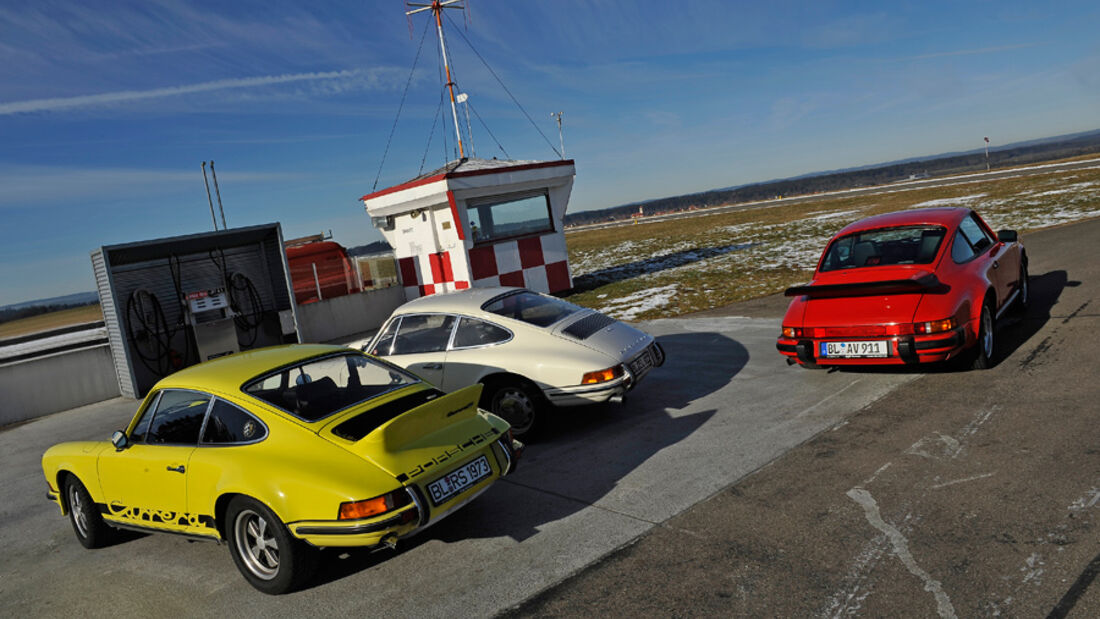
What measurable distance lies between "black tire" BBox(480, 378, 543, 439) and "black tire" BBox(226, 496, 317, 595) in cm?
264

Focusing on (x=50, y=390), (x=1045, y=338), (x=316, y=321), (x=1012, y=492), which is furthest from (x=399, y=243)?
(x=1012, y=492)

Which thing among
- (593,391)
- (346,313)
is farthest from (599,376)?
(346,313)

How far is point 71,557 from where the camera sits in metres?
5.27

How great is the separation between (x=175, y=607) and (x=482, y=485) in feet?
6.31

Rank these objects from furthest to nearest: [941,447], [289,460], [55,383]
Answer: [55,383] → [941,447] → [289,460]

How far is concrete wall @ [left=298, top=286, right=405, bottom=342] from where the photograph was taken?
1585 cm

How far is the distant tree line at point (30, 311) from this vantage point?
2188 inches

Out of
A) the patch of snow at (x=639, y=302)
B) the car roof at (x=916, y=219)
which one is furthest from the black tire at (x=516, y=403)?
the patch of snow at (x=639, y=302)

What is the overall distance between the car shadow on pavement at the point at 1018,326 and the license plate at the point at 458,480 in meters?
4.54

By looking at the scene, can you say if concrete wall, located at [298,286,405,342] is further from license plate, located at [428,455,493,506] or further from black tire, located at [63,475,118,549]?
license plate, located at [428,455,493,506]

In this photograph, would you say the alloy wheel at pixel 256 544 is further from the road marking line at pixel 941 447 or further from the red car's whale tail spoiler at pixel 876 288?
the red car's whale tail spoiler at pixel 876 288

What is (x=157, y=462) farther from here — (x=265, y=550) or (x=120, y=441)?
(x=265, y=550)

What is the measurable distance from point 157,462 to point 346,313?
12.2 m

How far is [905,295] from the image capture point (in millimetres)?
6602
